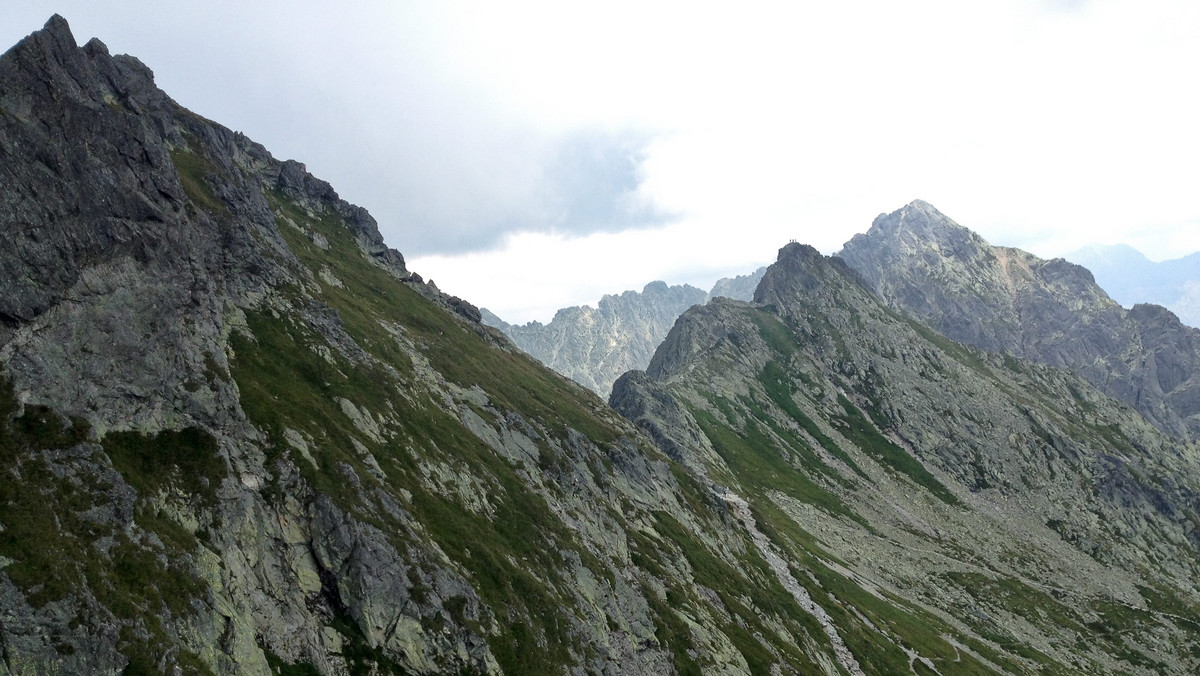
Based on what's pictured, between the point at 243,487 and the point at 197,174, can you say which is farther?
the point at 197,174

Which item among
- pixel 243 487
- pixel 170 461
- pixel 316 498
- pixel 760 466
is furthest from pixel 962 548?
pixel 170 461

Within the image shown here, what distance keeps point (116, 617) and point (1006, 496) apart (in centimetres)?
22122

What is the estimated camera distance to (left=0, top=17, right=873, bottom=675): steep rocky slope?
33.9 m

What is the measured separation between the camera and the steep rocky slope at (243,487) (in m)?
33.9

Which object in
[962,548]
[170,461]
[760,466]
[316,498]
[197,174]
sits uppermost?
[197,174]

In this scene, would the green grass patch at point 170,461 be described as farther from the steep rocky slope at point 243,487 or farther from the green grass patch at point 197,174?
the green grass patch at point 197,174

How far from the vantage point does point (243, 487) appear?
146ft

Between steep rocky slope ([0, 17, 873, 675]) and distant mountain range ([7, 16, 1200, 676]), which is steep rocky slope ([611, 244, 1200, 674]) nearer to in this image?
distant mountain range ([7, 16, 1200, 676])

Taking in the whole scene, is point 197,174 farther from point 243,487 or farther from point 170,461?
point 243,487

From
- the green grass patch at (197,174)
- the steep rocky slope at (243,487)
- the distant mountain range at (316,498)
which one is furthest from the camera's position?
the green grass patch at (197,174)

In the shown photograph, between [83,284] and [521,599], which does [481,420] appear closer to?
[521,599]

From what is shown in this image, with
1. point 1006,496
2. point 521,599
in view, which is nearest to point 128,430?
point 521,599

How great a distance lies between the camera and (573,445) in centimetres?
9781

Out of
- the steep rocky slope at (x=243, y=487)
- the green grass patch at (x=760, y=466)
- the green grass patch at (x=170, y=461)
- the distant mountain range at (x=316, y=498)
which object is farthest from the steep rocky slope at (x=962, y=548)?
the green grass patch at (x=170, y=461)
